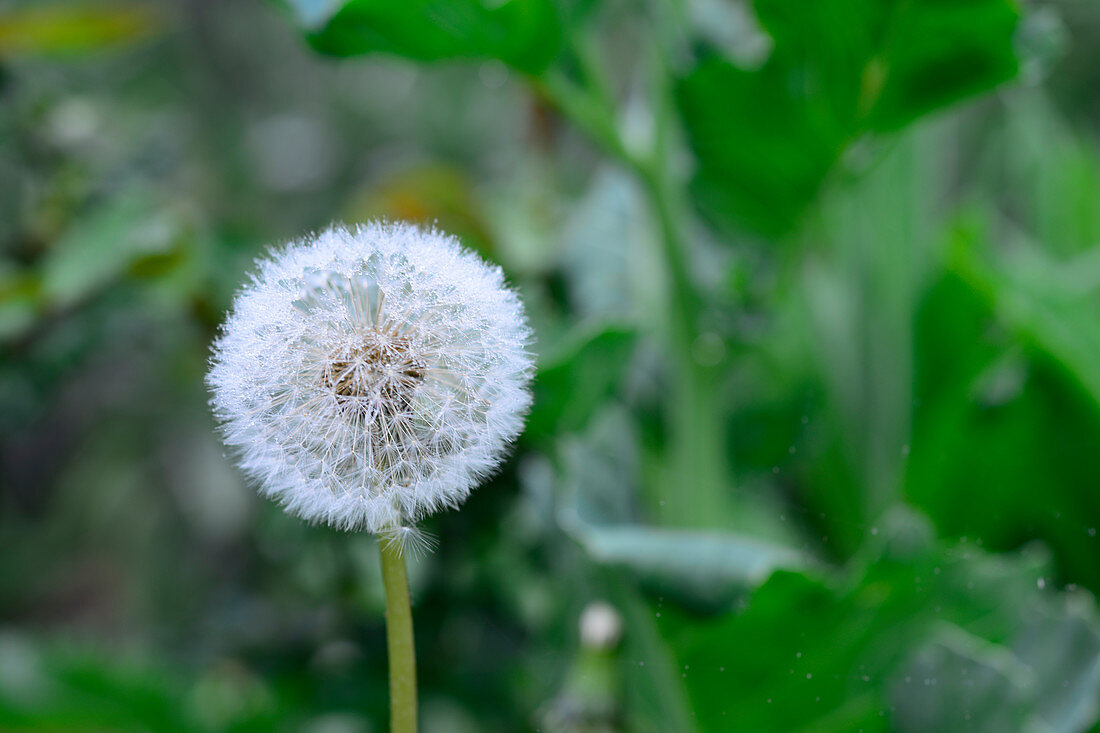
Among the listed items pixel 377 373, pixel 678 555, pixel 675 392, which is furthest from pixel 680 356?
pixel 377 373

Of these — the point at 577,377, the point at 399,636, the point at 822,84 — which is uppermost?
the point at 822,84

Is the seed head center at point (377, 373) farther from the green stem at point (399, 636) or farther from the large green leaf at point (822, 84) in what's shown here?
the large green leaf at point (822, 84)

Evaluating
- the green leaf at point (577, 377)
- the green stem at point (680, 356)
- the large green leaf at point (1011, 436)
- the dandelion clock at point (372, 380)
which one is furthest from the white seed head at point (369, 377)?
the large green leaf at point (1011, 436)

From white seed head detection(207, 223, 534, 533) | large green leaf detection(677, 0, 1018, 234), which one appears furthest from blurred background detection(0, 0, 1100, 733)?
white seed head detection(207, 223, 534, 533)

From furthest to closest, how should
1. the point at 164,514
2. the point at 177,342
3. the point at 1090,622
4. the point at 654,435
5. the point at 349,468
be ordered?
the point at 164,514 < the point at 177,342 < the point at 654,435 < the point at 1090,622 < the point at 349,468

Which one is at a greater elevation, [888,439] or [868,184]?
[868,184]

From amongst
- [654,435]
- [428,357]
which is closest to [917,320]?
[654,435]

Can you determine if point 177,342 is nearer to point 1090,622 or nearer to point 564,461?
point 564,461

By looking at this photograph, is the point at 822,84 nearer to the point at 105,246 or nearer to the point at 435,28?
the point at 435,28
